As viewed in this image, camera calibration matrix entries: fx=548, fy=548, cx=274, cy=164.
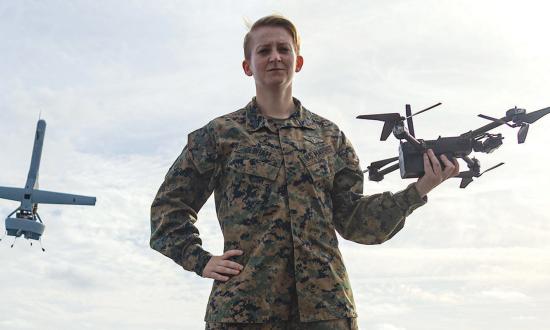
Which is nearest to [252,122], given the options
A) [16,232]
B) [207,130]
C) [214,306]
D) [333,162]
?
[207,130]

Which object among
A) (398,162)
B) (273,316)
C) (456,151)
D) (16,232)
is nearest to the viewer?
(273,316)

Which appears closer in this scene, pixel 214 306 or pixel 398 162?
pixel 214 306

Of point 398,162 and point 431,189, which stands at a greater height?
point 398,162

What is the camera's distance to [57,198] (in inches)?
1786

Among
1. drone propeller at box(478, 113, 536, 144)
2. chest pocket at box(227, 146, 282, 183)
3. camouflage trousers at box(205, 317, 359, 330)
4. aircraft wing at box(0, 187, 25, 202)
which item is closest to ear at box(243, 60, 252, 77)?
chest pocket at box(227, 146, 282, 183)

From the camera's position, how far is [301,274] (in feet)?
12.4

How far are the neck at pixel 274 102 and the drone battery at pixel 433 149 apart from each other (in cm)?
102

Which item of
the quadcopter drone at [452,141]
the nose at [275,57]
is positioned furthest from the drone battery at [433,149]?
the nose at [275,57]

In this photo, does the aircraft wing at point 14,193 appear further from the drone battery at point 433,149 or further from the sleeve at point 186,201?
the drone battery at point 433,149

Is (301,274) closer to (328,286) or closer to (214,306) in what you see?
(328,286)

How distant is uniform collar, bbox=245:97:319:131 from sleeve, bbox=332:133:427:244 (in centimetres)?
36

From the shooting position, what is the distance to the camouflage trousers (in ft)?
12.1

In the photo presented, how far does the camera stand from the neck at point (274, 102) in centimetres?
441

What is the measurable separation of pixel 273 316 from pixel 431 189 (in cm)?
146
